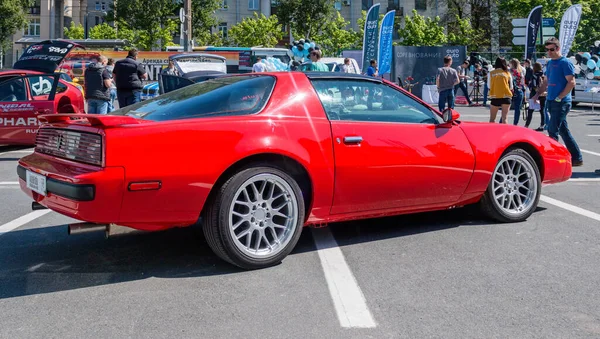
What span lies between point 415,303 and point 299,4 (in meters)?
62.6

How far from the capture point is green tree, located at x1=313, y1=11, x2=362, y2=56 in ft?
195

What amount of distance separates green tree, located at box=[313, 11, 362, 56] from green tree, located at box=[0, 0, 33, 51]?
26.6 meters

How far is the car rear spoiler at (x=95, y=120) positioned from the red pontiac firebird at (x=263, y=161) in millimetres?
12

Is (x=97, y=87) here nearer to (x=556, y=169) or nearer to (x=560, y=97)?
(x=560, y=97)

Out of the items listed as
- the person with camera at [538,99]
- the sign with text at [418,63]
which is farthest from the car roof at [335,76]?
the sign with text at [418,63]

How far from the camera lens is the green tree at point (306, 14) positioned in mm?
64000

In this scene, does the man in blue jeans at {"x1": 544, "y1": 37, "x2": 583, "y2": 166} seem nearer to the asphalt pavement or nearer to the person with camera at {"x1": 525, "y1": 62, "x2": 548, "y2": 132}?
the asphalt pavement

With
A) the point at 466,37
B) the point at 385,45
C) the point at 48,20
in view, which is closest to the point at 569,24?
the point at 385,45

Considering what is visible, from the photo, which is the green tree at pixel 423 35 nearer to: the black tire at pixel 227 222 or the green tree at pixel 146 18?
the green tree at pixel 146 18

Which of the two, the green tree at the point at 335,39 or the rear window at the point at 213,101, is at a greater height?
the green tree at the point at 335,39

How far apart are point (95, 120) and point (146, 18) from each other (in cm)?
5638

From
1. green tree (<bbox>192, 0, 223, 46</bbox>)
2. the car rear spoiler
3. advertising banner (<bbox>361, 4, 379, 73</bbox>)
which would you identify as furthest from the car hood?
green tree (<bbox>192, 0, 223, 46</bbox>)

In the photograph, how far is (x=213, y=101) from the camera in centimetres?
461

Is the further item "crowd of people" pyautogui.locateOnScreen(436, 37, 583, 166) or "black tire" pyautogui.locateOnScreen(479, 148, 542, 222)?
"crowd of people" pyautogui.locateOnScreen(436, 37, 583, 166)
